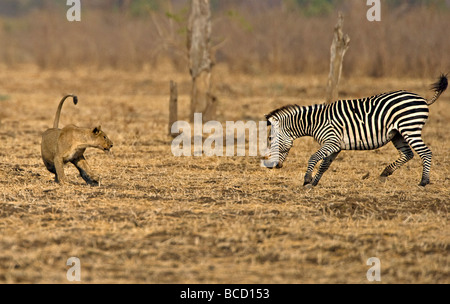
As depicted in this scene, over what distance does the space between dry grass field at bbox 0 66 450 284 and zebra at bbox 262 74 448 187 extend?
1.66 ft

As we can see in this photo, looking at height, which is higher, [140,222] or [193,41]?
[193,41]

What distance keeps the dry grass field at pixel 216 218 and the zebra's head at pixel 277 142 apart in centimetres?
32

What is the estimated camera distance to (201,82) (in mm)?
17453

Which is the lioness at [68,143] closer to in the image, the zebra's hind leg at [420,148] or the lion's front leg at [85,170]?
the lion's front leg at [85,170]

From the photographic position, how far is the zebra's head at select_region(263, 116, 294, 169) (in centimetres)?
1039

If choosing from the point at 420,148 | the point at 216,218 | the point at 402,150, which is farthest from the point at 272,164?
the point at 216,218

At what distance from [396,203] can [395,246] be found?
2.03 meters

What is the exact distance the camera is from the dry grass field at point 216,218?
20.7 feet

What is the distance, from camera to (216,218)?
8055 millimetres

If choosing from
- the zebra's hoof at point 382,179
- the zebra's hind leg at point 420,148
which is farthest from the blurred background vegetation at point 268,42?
the zebra's hind leg at point 420,148

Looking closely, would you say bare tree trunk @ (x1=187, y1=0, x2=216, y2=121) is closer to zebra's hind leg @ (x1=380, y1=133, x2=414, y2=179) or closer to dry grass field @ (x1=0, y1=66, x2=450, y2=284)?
dry grass field @ (x1=0, y1=66, x2=450, y2=284)
